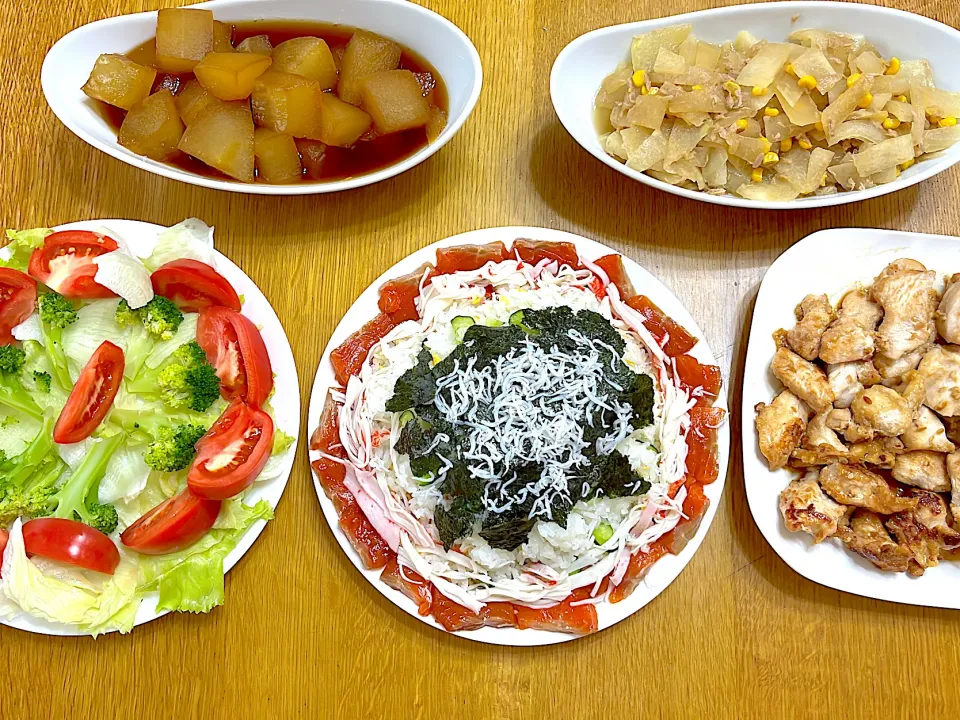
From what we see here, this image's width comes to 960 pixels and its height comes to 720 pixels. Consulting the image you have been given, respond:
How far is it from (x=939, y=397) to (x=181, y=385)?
2.21 meters

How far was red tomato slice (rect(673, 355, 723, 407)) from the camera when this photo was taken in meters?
2.11

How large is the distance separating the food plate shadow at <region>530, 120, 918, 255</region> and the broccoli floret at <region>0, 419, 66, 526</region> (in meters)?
1.70

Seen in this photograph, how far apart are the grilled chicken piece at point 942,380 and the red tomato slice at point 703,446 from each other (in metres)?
0.63

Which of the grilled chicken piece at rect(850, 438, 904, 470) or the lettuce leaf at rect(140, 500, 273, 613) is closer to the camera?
the lettuce leaf at rect(140, 500, 273, 613)

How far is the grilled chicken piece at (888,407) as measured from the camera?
2.04 metres

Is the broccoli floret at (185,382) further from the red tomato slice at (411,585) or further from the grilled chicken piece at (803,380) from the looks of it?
the grilled chicken piece at (803,380)

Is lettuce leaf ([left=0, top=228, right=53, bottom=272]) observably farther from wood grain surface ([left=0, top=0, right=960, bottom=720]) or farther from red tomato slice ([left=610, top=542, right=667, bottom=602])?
red tomato slice ([left=610, top=542, right=667, bottom=602])

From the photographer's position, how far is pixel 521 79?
7.94ft

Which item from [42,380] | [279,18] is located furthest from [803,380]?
[42,380]

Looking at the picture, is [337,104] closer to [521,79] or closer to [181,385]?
[521,79]

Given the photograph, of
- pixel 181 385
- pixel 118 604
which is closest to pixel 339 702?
pixel 118 604

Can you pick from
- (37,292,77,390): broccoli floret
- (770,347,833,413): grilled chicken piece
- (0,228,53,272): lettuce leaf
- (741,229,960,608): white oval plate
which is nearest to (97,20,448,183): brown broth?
(0,228,53,272): lettuce leaf

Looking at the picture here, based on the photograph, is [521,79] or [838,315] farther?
[521,79]

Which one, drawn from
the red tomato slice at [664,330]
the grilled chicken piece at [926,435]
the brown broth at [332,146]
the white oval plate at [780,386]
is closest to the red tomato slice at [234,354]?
the brown broth at [332,146]
